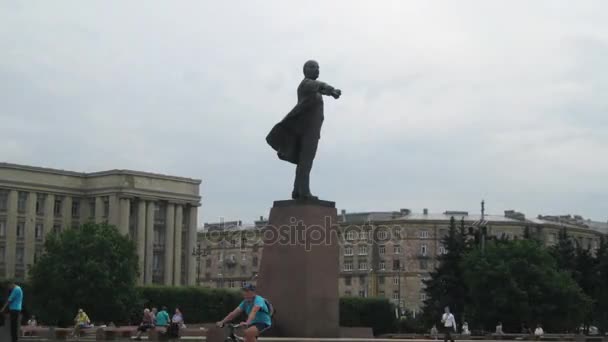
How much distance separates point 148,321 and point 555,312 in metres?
36.4

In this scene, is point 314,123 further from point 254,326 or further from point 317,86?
point 254,326

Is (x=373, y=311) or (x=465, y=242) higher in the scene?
(x=465, y=242)

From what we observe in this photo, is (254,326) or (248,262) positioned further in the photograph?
(248,262)

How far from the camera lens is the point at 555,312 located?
202 feet

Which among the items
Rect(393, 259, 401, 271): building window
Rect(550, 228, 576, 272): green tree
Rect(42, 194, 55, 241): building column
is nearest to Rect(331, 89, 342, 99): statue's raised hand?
Rect(550, 228, 576, 272): green tree

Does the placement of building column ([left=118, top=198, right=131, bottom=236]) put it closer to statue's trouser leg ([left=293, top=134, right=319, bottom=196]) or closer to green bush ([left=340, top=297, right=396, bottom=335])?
green bush ([left=340, top=297, right=396, bottom=335])

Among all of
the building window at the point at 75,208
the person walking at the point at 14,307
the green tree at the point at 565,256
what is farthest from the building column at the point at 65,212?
the person walking at the point at 14,307

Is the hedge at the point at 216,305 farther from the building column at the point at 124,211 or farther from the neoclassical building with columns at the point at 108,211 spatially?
the building column at the point at 124,211

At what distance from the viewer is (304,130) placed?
2192 cm

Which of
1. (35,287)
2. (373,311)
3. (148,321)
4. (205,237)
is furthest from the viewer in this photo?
(205,237)

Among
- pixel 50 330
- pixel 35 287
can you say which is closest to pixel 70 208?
pixel 35 287

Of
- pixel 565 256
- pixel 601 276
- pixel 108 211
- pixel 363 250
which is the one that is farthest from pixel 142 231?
pixel 601 276

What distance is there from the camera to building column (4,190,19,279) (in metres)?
98.2

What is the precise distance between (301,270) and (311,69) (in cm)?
472
